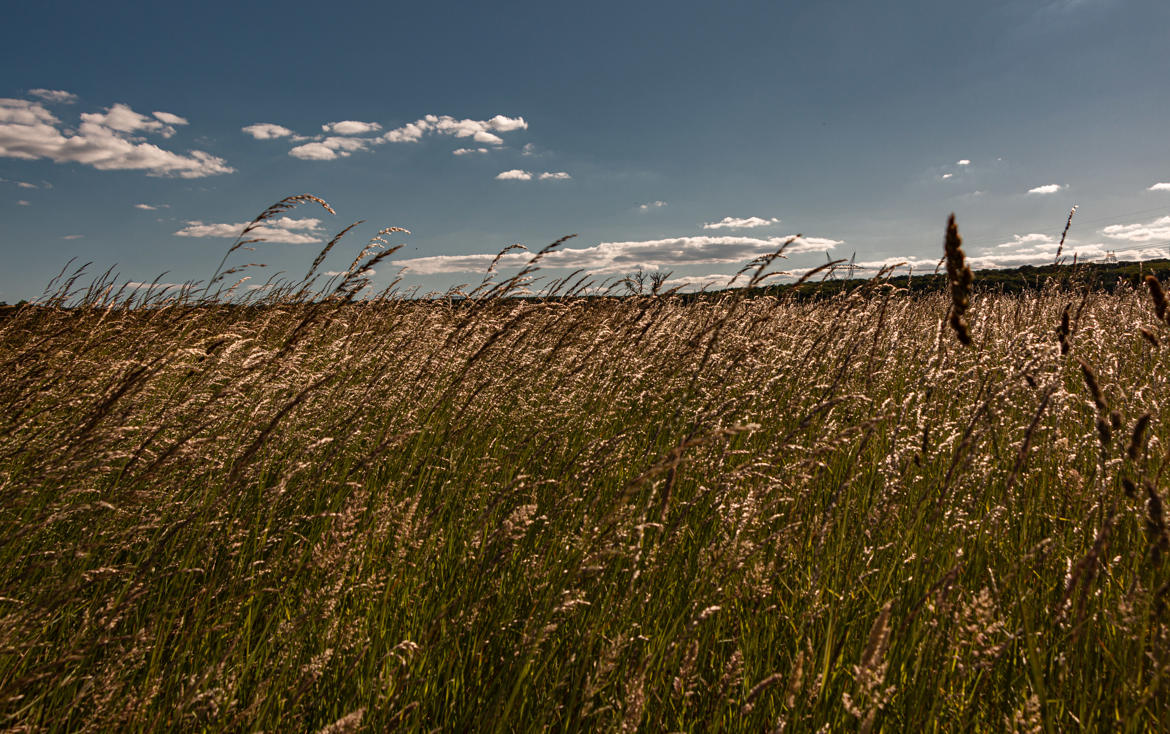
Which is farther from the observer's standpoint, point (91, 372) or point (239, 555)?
point (91, 372)

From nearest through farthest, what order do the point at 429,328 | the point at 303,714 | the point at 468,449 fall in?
the point at 303,714 < the point at 468,449 < the point at 429,328

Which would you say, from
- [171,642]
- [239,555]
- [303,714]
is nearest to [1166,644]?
[303,714]

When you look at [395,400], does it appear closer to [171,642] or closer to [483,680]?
[171,642]

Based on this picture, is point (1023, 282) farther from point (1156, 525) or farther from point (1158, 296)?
point (1156, 525)

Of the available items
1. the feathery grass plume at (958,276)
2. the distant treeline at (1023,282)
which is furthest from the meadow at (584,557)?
the distant treeline at (1023,282)

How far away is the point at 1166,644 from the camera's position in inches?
41.4

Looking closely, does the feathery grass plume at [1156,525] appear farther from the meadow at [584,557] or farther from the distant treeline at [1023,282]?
the distant treeline at [1023,282]

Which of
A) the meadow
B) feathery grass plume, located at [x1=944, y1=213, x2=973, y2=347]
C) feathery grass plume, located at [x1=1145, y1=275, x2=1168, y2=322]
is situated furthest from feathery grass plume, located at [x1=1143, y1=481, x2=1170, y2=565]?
feathery grass plume, located at [x1=1145, y1=275, x2=1168, y2=322]

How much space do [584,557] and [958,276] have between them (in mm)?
1089

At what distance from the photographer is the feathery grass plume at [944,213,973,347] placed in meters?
1.14

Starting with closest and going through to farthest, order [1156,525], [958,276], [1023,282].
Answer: [1156,525] < [958,276] < [1023,282]

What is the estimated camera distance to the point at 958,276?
1190 mm

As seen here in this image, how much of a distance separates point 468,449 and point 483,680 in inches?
65.6

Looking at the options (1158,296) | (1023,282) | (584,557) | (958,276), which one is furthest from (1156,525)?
(1023,282)
